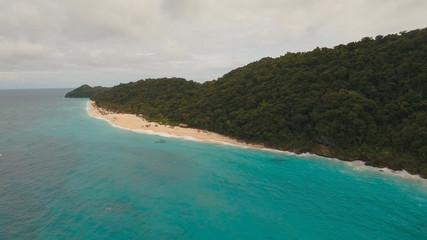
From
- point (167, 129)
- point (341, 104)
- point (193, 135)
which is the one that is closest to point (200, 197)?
point (193, 135)

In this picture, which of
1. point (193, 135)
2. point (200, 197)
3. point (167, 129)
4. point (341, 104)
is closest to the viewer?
point (200, 197)

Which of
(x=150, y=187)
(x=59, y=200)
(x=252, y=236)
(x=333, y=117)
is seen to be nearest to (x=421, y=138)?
(x=333, y=117)

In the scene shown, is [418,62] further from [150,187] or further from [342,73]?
[150,187]

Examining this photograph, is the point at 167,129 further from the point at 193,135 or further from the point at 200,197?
the point at 200,197

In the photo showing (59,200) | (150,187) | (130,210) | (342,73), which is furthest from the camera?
(342,73)

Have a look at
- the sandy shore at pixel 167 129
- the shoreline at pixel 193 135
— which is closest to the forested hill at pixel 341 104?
the shoreline at pixel 193 135

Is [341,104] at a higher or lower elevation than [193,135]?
higher
